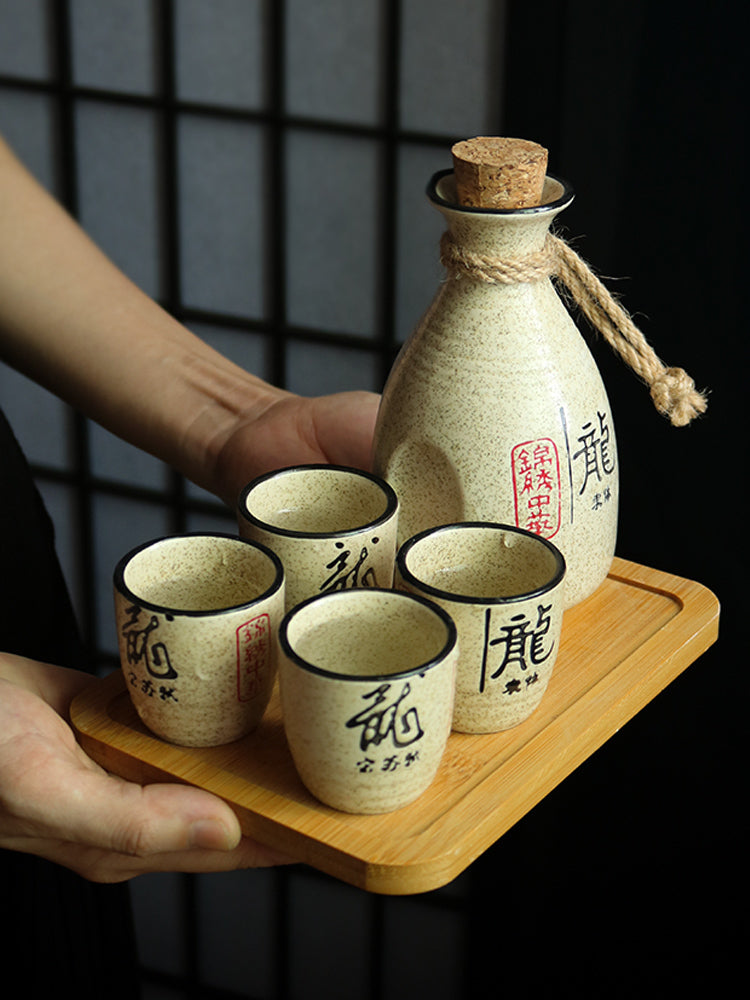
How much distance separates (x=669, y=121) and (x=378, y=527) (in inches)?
32.0

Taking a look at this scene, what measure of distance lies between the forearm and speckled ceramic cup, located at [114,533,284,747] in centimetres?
34

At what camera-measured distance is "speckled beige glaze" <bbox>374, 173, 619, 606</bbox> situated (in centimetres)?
88

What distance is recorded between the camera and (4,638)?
1159 mm

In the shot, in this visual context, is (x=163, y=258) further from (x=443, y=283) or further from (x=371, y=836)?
(x=371, y=836)

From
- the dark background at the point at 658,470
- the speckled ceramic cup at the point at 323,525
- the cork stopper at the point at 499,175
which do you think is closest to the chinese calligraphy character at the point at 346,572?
the speckled ceramic cup at the point at 323,525

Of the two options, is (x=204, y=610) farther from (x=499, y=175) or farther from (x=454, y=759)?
(x=499, y=175)

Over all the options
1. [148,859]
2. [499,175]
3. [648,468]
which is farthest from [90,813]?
[648,468]

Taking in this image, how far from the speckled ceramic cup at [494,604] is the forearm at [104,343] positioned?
0.41 m

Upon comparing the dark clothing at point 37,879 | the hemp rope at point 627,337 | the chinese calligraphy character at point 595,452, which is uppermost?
the hemp rope at point 627,337

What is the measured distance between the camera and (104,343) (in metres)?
1.22

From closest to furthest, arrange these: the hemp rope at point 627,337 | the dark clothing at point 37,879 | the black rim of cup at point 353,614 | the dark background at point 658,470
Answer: the black rim of cup at point 353,614, the hemp rope at point 627,337, the dark clothing at point 37,879, the dark background at point 658,470

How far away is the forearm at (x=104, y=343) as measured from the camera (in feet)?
3.98

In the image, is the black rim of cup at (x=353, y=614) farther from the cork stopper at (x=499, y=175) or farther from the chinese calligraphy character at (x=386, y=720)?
the cork stopper at (x=499, y=175)

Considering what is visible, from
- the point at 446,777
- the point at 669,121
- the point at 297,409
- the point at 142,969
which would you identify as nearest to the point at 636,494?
the point at 669,121
